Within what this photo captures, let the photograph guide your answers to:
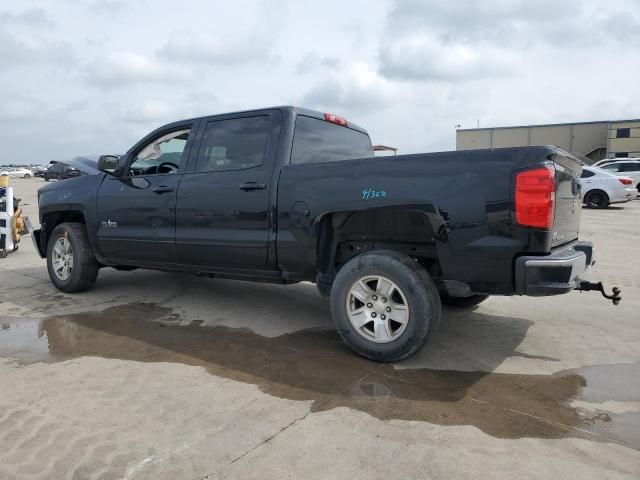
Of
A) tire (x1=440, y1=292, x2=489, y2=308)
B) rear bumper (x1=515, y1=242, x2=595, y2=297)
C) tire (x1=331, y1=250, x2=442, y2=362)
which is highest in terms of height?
rear bumper (x1=515, y1=242, x2=595, y2=297)

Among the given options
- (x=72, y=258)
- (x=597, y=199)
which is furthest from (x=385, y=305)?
(x=597, y=199)

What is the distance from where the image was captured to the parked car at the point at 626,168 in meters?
21.1

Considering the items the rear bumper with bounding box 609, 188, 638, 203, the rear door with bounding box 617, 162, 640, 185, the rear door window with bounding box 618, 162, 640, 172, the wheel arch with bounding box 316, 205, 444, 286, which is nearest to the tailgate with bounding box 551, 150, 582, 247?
the wheel arch with bounding box 316, 205, 444, 286

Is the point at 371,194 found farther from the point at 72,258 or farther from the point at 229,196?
the point at 72,258

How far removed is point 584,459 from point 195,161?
3.93 m

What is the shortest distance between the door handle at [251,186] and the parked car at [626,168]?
826 inches

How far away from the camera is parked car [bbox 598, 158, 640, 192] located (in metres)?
21.1

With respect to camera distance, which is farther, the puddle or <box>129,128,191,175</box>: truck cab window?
<box>129,128,191,175</box>: truck cab window

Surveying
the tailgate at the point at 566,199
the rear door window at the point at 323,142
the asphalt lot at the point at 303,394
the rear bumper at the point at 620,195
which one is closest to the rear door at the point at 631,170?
the rear bumper at the point at 620,195

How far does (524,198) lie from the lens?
3.18m

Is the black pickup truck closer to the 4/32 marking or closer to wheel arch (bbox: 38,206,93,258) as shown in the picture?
the 4/32 marking

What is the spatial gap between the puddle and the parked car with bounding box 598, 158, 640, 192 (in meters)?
20.7

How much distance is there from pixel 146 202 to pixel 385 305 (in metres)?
2.80

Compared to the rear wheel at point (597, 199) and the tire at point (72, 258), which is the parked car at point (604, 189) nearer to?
the rear wheel at point (597, 199)
